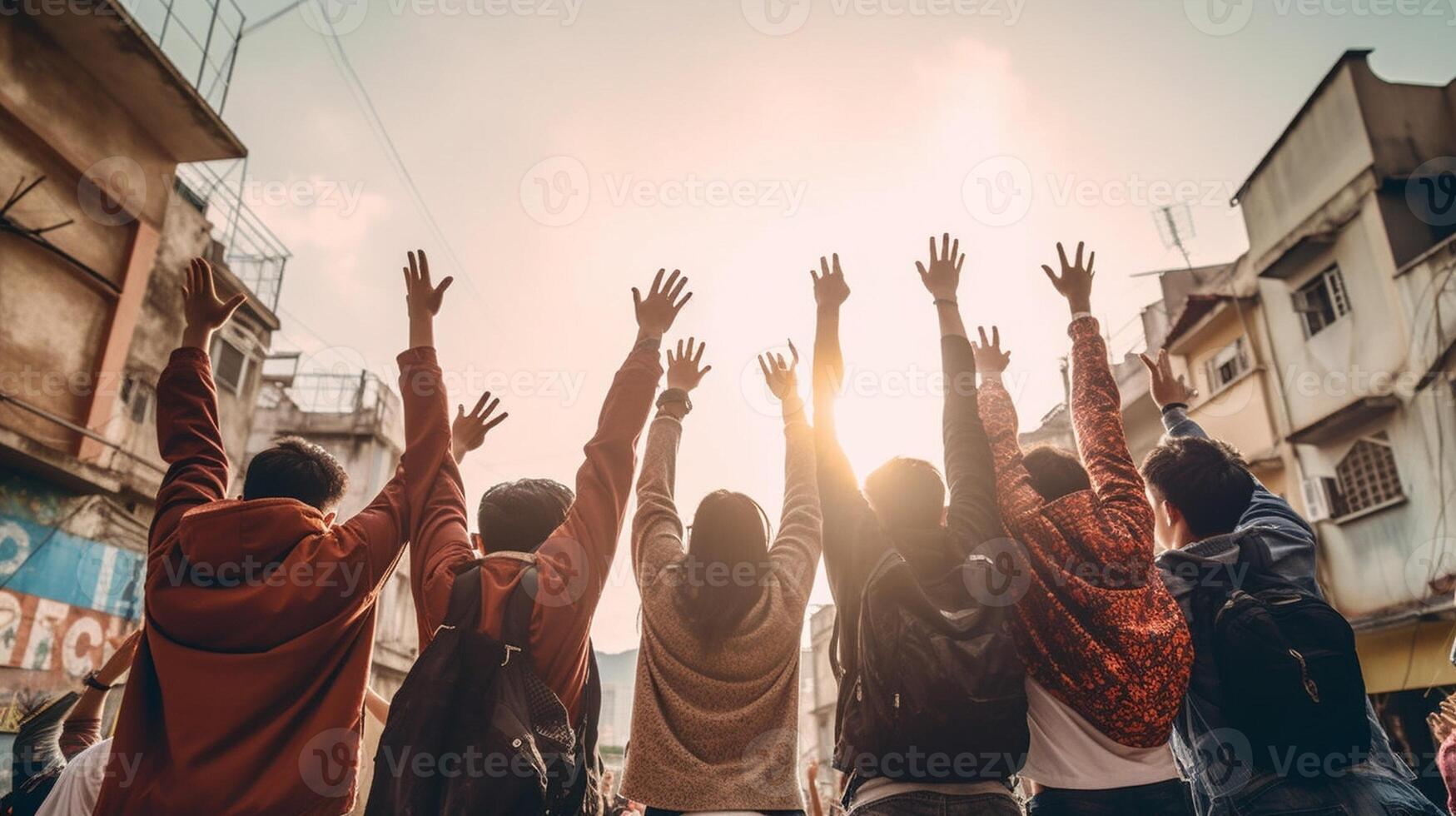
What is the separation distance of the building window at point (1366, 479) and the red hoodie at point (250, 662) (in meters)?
17.4

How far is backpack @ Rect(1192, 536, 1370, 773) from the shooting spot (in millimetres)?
2340

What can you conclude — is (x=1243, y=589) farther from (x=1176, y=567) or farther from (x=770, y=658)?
(x=770, y=658)

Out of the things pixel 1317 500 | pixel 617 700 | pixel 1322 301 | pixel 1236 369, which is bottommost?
pixel 617 700

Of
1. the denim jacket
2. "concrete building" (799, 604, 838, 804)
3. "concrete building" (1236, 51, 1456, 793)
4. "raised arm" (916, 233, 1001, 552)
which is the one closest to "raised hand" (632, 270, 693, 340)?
"raised arm" (916, 233, 1001, 552)

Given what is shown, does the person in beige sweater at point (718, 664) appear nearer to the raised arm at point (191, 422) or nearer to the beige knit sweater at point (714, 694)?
the beige knit sweater at point (714, 694)

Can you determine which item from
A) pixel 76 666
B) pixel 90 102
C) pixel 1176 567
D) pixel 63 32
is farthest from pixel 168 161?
pixel 1176 567

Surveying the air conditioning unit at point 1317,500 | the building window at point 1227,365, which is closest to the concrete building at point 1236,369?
the building window at point 1227,365

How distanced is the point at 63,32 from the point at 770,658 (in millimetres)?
13832

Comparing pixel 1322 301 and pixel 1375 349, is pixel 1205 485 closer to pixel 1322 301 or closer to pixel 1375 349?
pixel 1375 349

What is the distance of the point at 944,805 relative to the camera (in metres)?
2.13

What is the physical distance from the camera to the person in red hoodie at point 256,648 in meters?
2.15

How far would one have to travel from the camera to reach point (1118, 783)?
2.29 m

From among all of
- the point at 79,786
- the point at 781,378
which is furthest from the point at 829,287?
the point at 79,786

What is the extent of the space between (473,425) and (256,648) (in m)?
1.23
